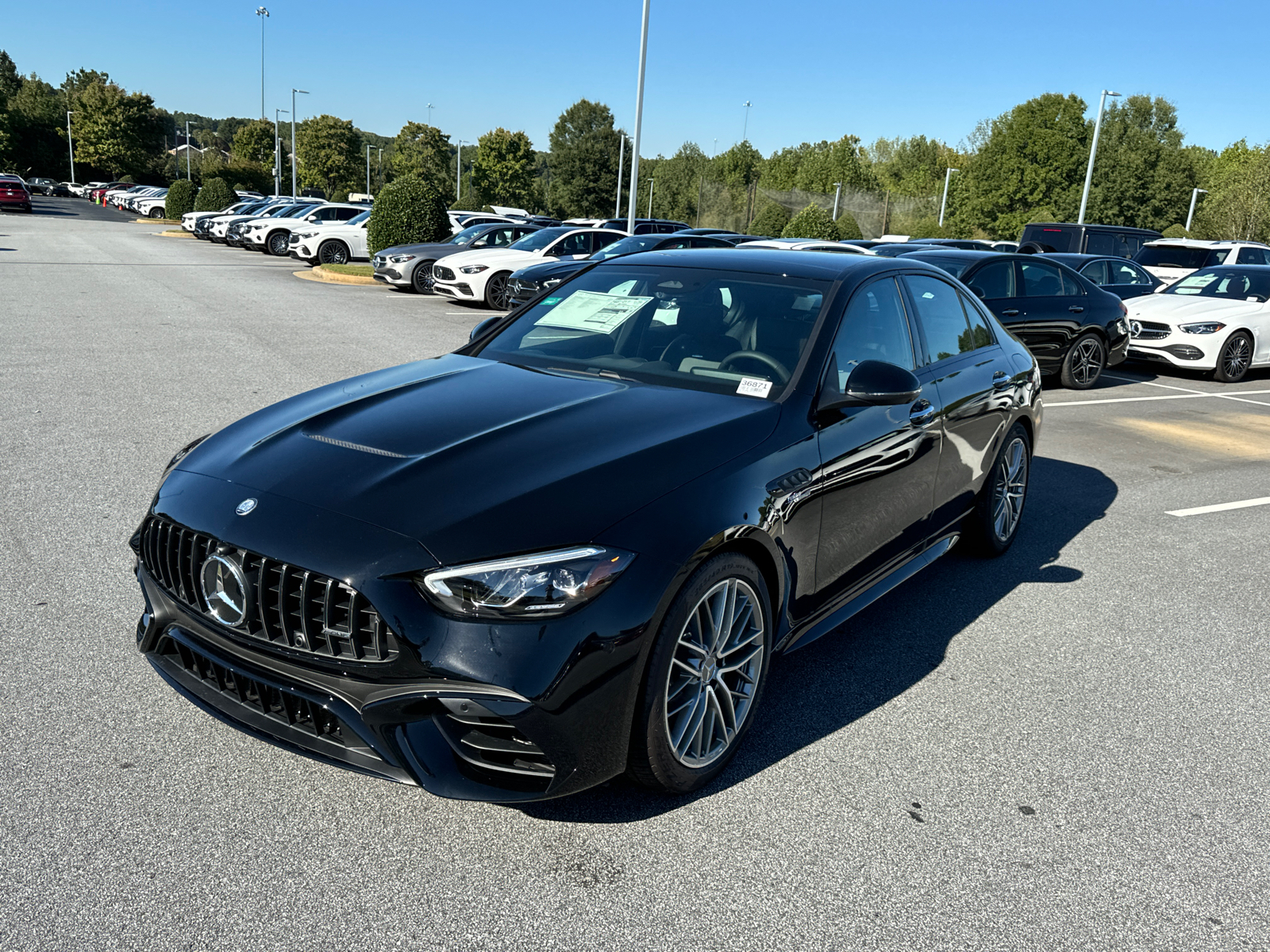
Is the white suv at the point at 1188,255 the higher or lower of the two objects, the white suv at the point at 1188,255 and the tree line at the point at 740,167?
the lower

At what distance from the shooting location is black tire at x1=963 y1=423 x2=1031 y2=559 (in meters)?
5.36

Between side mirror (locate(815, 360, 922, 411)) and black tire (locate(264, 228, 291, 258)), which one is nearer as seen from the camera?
side mirror (locate(815, 360, 922, 411))

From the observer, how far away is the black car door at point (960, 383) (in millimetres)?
4621

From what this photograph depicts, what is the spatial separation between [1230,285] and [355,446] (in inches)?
597

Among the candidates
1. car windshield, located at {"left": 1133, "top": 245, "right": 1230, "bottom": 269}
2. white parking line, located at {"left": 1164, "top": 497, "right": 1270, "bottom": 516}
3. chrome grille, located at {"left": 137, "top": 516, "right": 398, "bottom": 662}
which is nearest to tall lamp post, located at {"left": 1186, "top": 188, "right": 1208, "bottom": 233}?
car windshield, located at {"left": 1133, "top": 245, "right": 1230, "bottom": 269}

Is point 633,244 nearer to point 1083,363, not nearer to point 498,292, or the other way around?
point 498,292

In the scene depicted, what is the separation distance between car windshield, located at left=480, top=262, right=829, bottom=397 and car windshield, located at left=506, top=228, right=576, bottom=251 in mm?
15380

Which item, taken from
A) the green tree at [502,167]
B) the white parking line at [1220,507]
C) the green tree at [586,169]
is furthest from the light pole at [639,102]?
the green tree at [502,167]

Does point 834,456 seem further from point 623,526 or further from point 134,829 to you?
point 134,829

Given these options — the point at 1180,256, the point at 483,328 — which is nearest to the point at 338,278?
the point at 1180,256

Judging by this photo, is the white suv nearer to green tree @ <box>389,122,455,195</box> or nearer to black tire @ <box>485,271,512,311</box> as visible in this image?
black tire @ <box>485,271,512,311</box>

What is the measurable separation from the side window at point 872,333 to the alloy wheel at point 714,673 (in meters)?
1.04

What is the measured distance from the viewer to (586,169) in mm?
82875

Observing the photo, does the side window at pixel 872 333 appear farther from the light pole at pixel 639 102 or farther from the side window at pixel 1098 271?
the light pole at pixel 639 102
